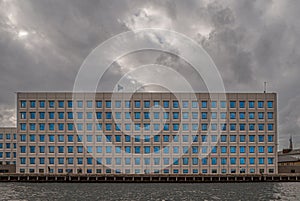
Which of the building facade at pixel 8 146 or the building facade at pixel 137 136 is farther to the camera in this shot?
the building facade at pixel 8 146

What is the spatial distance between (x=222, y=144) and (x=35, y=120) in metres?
53.1

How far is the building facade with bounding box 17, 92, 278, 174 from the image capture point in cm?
11631

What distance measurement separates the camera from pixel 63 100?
Answer: 116938mm

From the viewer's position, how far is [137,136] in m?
117

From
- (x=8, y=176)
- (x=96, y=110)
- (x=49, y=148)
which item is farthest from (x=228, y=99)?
(x=8, y=176)

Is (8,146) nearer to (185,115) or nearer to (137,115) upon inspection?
(137,115)

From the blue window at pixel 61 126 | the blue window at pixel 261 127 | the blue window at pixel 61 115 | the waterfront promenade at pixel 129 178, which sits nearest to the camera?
the waterfront promenade at pixel 129 178

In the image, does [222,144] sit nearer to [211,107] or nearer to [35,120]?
[211,107]

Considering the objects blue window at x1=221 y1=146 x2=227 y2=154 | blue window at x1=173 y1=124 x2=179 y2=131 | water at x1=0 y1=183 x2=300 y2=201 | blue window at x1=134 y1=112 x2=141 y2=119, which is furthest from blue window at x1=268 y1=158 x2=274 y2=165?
water at x1=0 y1=183 x2=300 y2=201

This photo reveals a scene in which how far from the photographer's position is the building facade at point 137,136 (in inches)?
4579

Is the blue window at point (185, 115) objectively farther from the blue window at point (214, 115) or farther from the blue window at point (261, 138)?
the blue window at point (261, 138)

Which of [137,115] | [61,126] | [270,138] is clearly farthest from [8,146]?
[270,138]

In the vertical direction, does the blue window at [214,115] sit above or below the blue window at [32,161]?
above

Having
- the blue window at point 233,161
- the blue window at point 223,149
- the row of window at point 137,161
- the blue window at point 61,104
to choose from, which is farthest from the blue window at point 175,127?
the blue window at point 61,104
